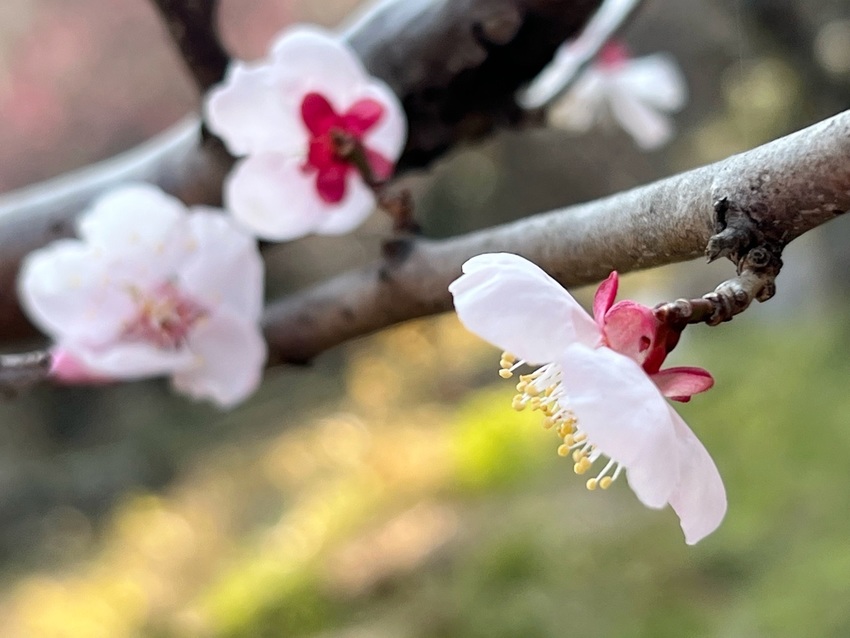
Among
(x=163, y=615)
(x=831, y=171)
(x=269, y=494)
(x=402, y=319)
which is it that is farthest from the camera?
(x=269, y=494)

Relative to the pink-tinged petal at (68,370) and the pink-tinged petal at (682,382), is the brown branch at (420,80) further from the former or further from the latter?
the pink-tinged petal at (682,382)

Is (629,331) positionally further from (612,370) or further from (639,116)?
(639,116)

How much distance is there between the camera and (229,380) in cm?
47

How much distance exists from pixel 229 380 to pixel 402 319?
12 cm

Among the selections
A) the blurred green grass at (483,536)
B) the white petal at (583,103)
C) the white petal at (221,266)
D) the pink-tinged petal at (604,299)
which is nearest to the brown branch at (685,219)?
the pink-tinged petal at (604,299)

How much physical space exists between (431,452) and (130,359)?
44.4 inches

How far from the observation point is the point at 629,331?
0.22 metres

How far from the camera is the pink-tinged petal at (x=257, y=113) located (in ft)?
1.33

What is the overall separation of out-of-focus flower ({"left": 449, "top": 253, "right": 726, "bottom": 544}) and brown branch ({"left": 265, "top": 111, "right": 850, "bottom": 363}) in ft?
0.08

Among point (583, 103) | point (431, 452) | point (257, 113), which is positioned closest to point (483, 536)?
point (431, 452)

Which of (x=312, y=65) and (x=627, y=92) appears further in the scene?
(x=627, y=92)

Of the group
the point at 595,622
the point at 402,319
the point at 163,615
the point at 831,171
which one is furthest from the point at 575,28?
the point at 163,615

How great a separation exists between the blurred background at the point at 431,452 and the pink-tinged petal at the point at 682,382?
2.19 ft

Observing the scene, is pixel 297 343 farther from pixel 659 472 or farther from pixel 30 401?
pixel 30 401
